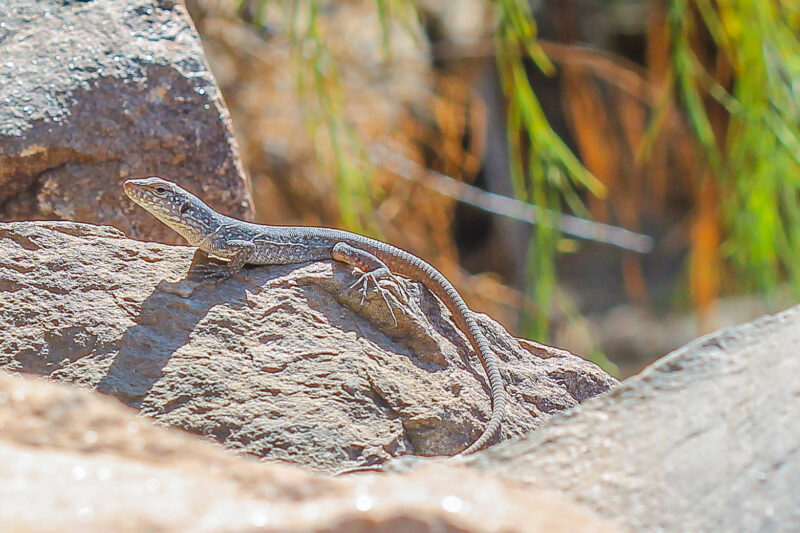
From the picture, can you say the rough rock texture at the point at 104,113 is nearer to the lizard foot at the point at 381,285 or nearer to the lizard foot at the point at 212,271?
the lizard foot at the point at 212,271

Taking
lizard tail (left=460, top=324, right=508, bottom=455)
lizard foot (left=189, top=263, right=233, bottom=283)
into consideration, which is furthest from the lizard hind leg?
lizard foot (left=189, top=263, right=233, bottom=283)

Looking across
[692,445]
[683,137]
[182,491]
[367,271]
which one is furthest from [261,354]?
[683,137]

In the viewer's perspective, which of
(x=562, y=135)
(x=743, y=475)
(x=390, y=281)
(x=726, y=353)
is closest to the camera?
(x=743, y=475)

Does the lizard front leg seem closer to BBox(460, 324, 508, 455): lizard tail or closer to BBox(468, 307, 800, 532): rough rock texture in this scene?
BBox(460, 324, 508, 455): lizard tail

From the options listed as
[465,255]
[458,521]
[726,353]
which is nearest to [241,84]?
[465,255]

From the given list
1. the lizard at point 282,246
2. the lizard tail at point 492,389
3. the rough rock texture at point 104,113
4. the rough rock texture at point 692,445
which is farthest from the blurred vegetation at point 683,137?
the rough rock texture at point 692,445

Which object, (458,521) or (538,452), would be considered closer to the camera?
(458,521)

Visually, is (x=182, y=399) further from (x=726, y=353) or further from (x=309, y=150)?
(x=309, y=150)

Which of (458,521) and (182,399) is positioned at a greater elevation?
(458,521)
